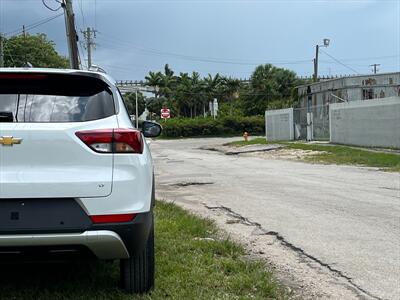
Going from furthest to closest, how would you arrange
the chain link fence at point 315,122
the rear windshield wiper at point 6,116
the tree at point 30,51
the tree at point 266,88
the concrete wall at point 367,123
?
1. the tree at point 266,88
2. the tree at point 30,51
3. the chain link fence at point 315,122
4. the concrete wall at point 367,123
5. the rear windshield wiper at point 6,116

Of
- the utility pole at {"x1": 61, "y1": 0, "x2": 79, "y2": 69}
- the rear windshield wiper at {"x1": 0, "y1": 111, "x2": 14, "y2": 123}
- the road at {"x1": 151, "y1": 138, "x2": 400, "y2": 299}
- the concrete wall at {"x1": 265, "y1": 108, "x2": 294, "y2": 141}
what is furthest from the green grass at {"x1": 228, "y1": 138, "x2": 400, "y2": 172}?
the rear windshield wiper at {"x1": 0, "y1": 111, "x2": 14, "y2": 123}

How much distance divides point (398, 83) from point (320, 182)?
21321 millimetres

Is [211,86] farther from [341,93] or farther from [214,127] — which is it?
[341,93]

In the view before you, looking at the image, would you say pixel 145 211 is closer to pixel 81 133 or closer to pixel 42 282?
pixel 81 133

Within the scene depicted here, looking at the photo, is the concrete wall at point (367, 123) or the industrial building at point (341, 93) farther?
the industrial building at point (341, 93)

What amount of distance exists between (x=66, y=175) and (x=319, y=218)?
5.52 m

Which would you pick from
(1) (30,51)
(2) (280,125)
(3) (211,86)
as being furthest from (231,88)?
(2) (280,125)

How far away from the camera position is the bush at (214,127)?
64188 mm

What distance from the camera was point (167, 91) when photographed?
84562 mm

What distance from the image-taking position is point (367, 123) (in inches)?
1044

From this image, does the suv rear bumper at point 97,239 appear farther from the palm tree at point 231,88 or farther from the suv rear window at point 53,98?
the palm tree at point 231,88

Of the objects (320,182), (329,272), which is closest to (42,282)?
(329,272)

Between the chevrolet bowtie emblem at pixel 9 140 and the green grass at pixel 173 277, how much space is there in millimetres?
1355

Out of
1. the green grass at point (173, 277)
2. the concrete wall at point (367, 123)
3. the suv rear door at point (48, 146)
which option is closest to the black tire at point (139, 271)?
the green grass at point (173, 277)
